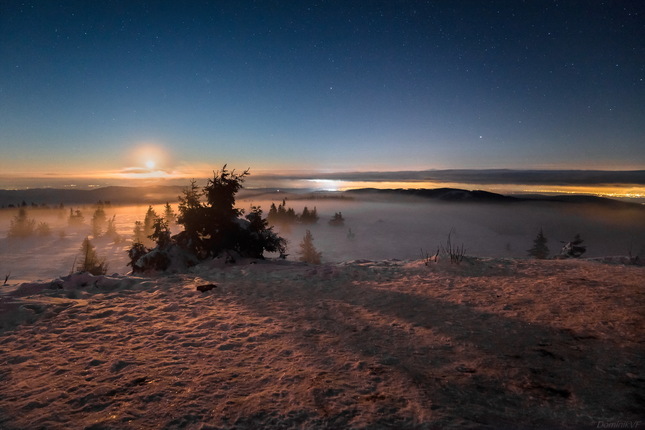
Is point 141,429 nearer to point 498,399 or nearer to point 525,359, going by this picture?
point 498,399

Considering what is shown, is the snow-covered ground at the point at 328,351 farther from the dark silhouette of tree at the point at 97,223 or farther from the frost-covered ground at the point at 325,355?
the dark silhouette of tree at the point at 97,223

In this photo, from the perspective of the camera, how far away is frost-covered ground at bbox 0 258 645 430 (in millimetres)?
4031

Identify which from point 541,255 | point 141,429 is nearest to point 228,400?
point 141,429

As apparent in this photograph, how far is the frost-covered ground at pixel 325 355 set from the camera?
4031 mm

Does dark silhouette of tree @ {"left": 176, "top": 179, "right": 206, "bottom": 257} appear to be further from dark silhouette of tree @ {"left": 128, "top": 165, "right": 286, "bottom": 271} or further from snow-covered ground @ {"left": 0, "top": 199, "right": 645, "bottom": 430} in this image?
snow-covered ground @ {"left": 0, "top": 199, "right": 645, "bottom": 430}

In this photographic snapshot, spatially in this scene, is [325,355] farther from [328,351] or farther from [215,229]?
[215,229]

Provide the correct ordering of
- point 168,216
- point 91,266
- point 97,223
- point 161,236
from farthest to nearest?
1. point 97,223
2. point 91,266
3. point 168,216
4. point 161,236

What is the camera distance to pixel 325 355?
18.9ft

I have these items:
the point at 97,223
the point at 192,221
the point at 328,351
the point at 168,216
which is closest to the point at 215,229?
the point at 192,221

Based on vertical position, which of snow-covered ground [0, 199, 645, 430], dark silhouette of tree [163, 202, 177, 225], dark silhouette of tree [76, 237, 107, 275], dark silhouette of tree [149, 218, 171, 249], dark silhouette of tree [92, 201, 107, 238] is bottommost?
dark silhouette of tree [92, 201, 107, 238]

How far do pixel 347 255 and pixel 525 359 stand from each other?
273 ft

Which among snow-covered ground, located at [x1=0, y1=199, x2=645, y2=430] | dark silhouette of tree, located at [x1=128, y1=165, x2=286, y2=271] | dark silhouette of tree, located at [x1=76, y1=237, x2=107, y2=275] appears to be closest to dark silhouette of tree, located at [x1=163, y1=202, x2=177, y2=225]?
dark silhouette of tree, located at [x1=128, y1=165, x2=286, y2=271]

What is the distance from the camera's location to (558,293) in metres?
9.23

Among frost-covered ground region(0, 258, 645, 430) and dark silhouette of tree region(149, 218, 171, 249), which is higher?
dark silhouette of tree region(149, 218, 171, 249)
